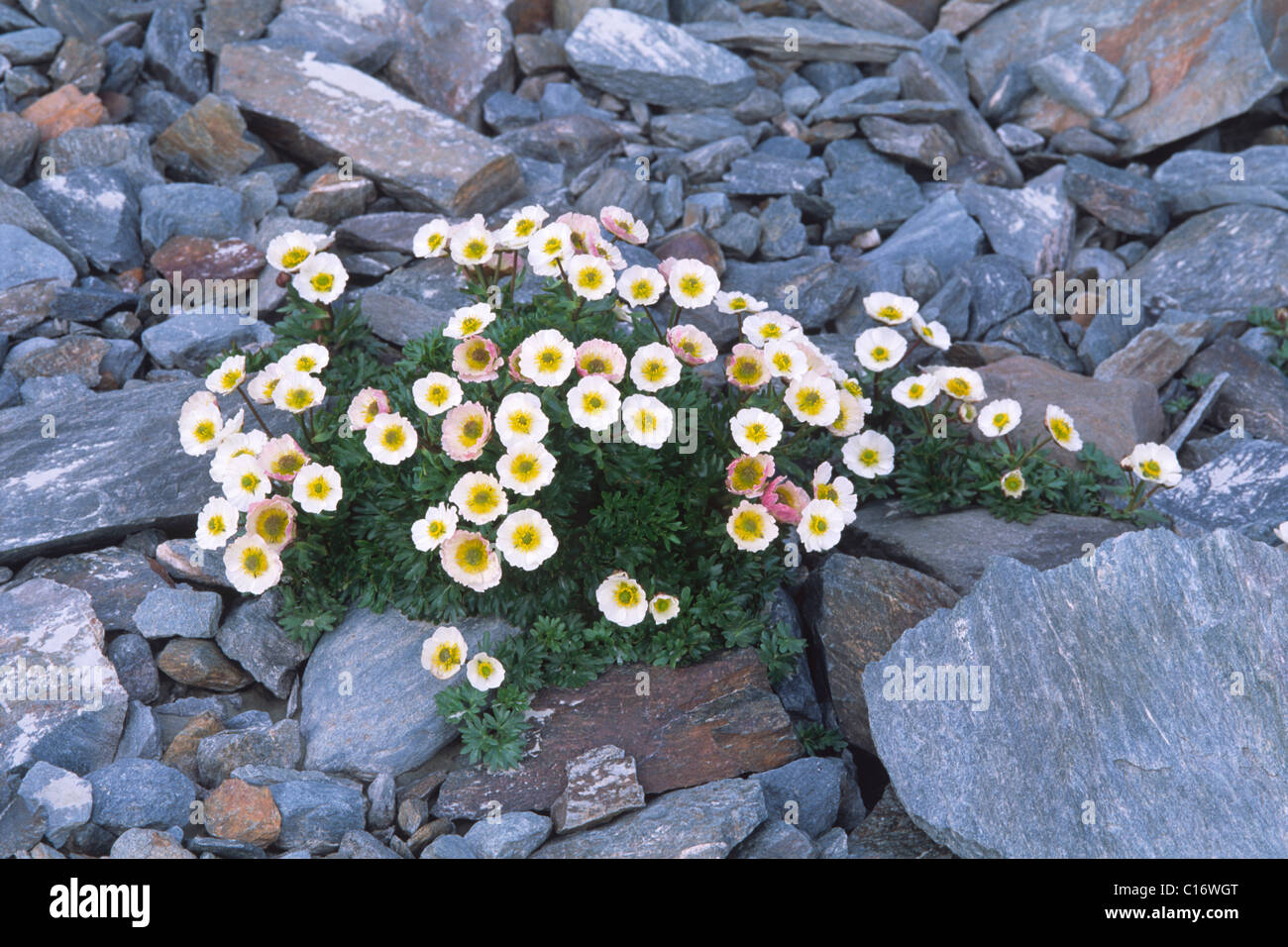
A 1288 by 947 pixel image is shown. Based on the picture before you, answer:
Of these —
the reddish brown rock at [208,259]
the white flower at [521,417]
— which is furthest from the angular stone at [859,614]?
the reddish brown rock at [208,259]

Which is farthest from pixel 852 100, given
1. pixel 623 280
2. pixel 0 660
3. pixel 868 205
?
pixel 0 660

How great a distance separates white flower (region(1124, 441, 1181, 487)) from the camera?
17.9 feet

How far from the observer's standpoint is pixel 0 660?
4.70 meters

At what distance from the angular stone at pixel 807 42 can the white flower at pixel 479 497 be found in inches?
255

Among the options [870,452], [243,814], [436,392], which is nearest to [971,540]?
[870,452]

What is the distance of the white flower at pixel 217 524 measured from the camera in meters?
4.60

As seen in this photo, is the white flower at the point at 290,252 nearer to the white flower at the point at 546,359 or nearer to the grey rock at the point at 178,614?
the white flower at the point at 546,359

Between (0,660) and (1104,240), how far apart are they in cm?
788

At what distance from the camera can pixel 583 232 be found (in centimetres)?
503

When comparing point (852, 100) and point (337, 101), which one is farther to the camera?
point (852, 100)

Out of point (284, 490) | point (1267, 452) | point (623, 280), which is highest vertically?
point (623, 280)

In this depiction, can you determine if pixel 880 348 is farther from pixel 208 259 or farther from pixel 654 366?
pixel 208 259

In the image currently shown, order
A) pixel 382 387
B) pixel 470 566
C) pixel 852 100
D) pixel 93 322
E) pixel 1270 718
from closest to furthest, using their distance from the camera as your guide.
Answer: pixel 1270 718, pixel 470 566, pixel 382 387, pixel 93 322, pixel 852 100

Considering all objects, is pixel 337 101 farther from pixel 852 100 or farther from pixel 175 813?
pixel 175 813
